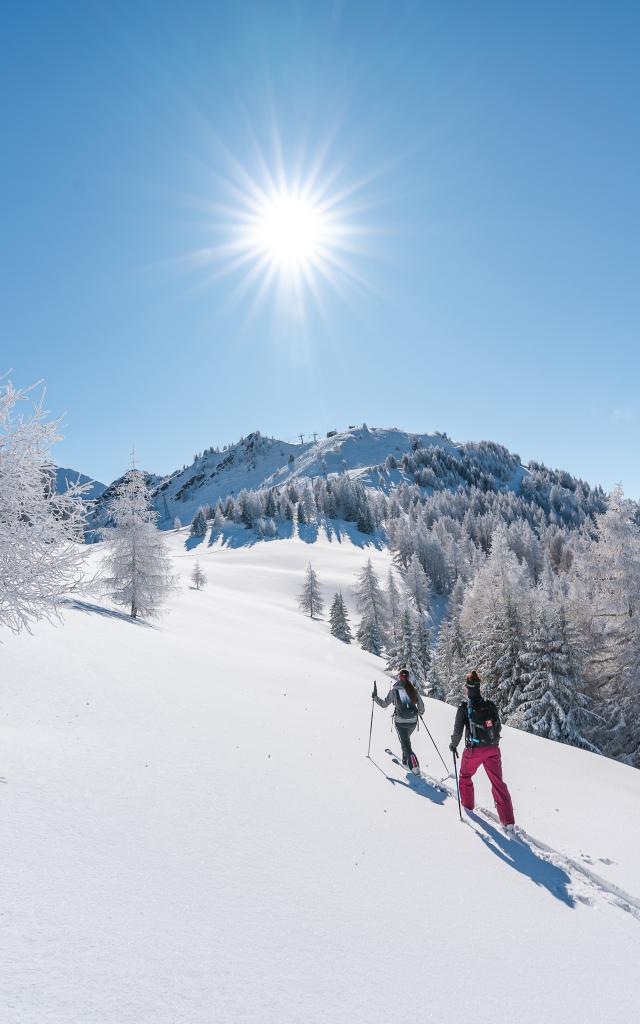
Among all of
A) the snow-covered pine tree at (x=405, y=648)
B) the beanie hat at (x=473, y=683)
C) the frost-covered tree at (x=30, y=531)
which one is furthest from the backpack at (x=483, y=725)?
the snow-covered pine tree at (x=405, y=648)

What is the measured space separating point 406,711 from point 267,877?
5267 mm

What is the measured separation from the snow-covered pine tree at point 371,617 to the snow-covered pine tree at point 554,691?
1286 inches

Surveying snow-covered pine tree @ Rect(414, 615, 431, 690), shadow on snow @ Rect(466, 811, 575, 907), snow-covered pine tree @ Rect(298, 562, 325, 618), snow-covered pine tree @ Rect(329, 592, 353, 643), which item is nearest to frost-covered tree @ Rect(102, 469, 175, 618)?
shadow on snow @ Rect(466, 811, 575, 907)

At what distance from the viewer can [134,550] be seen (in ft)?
89.5

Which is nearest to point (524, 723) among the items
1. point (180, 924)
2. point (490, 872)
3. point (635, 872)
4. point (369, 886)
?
point (635, 872)

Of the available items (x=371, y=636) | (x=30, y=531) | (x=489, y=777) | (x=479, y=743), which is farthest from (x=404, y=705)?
(x=371, y=636)

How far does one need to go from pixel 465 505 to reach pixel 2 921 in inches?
7180

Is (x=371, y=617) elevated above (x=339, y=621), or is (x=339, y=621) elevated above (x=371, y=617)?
(x=371, y=617)

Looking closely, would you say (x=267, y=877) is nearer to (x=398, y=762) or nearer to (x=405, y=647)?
(x=398, y=762)

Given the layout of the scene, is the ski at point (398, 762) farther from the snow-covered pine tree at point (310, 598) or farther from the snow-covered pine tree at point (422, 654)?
the snow-covered pine tree at point (310, 598)

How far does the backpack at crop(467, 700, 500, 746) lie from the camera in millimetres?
7848

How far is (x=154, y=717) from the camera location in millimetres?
8820

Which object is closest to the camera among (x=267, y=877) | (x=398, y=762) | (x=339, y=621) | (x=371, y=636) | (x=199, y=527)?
(x=267, y=877)

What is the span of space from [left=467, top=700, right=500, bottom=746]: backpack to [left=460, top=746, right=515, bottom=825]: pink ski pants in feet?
0.37
